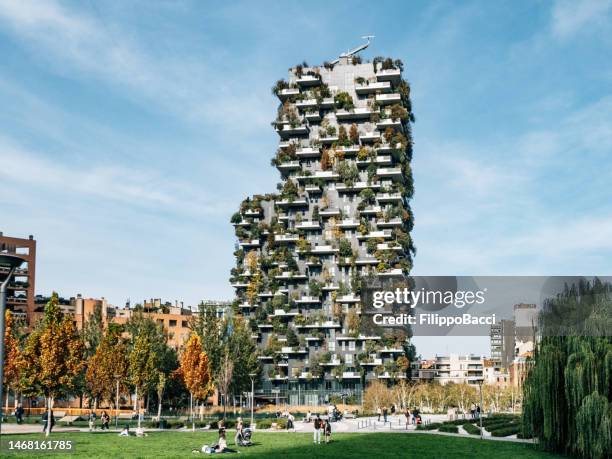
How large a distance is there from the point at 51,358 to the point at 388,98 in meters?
91.1

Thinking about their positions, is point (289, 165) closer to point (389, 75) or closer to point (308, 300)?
point (389, 75)

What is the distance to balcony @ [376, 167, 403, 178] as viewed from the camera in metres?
130

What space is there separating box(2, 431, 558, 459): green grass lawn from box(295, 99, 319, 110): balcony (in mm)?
88680

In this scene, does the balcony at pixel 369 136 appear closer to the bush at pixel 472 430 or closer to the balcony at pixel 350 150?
the balcony at pixel 350 150

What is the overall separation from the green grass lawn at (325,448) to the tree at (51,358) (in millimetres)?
5206

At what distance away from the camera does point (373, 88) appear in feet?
441

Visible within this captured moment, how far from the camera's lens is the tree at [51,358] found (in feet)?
176

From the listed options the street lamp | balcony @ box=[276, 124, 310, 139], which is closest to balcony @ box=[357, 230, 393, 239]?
balcony @ box=[276, 124, 310, 139]

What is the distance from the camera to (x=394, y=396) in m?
115

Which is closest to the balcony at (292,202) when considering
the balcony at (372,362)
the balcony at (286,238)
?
the balcony at (286,238)

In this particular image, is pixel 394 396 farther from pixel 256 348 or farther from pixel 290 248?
pixel 290 248

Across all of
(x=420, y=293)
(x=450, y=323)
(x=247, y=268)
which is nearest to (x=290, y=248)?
(x=247, y=268)

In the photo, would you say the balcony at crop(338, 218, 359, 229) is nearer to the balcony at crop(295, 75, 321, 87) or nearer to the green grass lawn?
the balcony at crop(295, 75, 321, 87)

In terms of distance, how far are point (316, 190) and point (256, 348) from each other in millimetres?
29961
